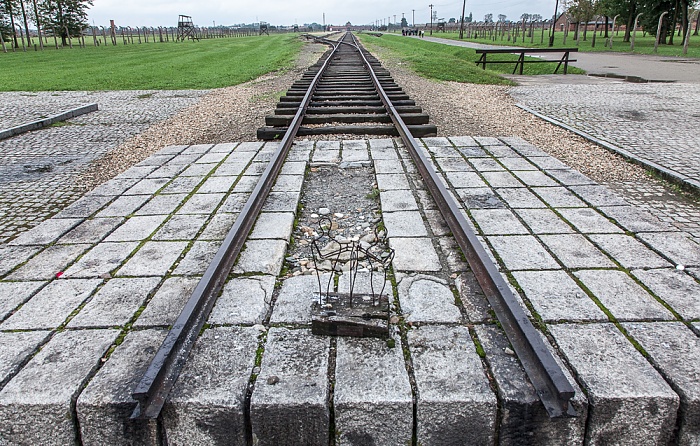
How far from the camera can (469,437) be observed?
6.25 ft

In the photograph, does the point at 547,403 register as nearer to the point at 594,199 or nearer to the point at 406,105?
the point at 594,199

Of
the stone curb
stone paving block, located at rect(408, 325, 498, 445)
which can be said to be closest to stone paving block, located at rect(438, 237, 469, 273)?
stone paving block, located at rect(408, 325, 498, 445)

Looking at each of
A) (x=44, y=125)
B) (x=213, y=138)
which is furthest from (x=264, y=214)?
(x=44, y=125)

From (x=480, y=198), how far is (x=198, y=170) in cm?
294

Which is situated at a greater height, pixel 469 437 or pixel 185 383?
pixel 185 383

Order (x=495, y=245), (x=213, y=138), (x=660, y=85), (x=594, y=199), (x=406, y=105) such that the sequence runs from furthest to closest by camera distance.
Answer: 1. (x=660, y=85)
2. (x=406, y=105)
3. (x=213, y=138)
4. (x=594, y=199)
5. (x=495, y=245)

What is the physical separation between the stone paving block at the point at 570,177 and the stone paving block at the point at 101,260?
12.4 ft

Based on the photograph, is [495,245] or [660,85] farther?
[660,85]

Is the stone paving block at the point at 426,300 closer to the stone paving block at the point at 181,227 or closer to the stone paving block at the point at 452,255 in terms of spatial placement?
the stone paving block at the point at 452,255

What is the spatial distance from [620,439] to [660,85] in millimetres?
13674

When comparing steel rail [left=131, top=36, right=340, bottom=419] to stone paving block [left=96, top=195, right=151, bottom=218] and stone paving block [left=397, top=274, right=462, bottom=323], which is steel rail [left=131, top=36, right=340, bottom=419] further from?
stone paving block [left=96, top=195, right=151, bottom=218]

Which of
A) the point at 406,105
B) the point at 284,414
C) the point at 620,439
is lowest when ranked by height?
the point at 620,439

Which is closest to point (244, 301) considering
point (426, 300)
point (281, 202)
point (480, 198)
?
point (426, 300)

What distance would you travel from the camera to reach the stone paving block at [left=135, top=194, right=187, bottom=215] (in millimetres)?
4043
